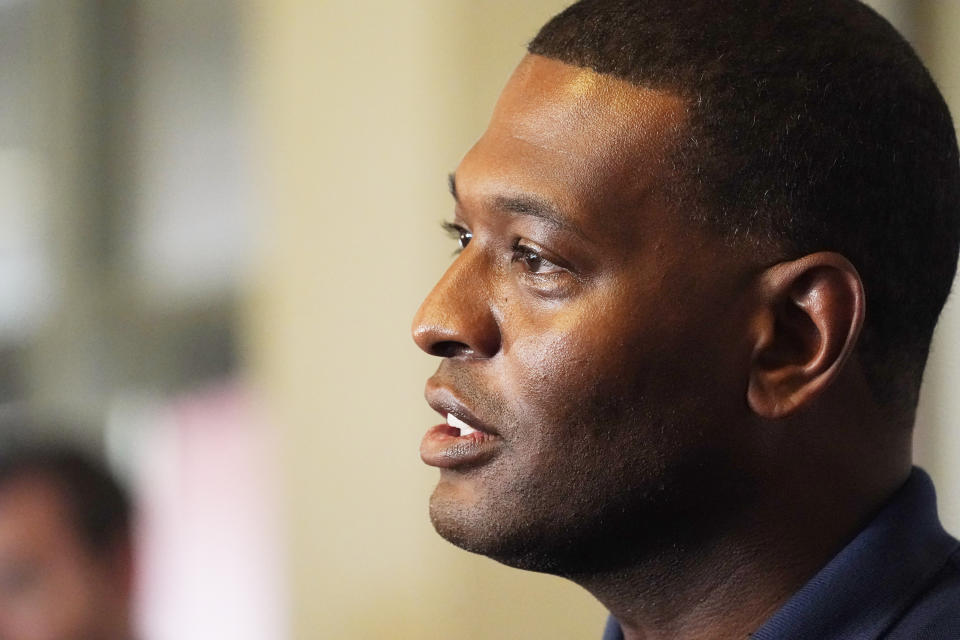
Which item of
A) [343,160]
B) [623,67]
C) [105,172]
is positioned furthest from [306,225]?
[623,67]

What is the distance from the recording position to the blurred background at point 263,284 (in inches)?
106

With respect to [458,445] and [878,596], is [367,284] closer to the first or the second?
[458,445]

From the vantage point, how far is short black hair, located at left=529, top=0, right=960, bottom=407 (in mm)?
1106

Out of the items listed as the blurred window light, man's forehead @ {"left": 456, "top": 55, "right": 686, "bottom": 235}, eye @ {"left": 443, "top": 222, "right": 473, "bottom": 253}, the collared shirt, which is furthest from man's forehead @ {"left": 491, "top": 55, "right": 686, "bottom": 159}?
the blurred window light

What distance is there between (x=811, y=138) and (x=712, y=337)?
0.65ft

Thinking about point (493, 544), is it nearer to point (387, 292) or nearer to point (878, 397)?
point (878, 397)

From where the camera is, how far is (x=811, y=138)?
111cm

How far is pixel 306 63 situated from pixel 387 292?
607 mm

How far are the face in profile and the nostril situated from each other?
144 centimetres

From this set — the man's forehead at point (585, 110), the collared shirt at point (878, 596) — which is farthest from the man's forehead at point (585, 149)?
the collared shirt at point (878, 596)

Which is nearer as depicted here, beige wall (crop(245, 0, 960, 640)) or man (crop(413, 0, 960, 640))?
man (crop(413, 0, 960, 640))

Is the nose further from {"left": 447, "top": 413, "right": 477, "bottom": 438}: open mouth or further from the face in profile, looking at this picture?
the face in profile

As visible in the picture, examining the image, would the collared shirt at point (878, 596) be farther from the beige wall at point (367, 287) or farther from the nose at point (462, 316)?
the beige wall at point (367, 287)

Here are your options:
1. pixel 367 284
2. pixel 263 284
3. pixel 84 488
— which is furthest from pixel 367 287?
pixel 84 488
